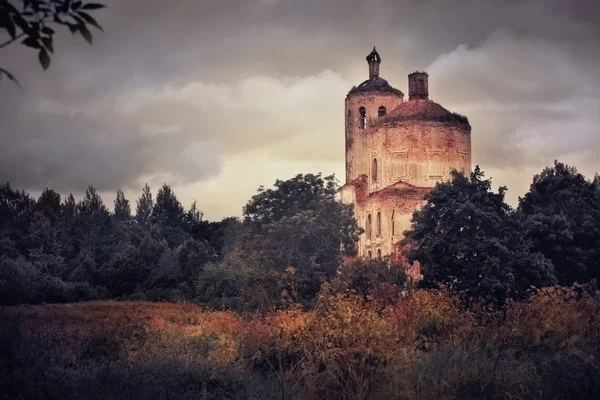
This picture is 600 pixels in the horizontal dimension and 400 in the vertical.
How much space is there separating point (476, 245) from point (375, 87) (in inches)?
1511

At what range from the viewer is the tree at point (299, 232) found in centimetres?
4075

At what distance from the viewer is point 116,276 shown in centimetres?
4644

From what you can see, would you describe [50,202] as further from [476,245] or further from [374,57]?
[476,245]

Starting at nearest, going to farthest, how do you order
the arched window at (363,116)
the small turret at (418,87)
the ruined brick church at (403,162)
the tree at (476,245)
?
the tree at (476,245)
the ruined brick church at (403,162)
the small turret at (418,87)
the arched window at (363,116)

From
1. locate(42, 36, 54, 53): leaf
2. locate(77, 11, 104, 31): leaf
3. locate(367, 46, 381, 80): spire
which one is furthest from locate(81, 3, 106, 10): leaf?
locate(367, 46, 381, 80): spire

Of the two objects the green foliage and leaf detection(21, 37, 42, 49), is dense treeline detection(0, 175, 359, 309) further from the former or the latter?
leaf detection(21, 37, 42, 49)

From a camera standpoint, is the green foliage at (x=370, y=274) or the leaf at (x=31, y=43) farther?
the green foliage at (x=370, y=274)

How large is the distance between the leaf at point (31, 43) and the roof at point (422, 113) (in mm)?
58834

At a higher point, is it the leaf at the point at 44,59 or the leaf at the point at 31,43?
the leaf at the point at 31,43

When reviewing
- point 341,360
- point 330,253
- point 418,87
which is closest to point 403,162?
point 418,87

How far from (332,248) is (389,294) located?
27.0 metres

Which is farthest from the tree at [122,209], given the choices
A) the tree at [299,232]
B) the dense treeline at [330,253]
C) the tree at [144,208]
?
the tree at [299,232]

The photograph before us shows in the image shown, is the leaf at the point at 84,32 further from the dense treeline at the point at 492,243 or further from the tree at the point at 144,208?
the tree at the point at 144,208

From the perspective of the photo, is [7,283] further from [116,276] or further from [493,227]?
[493,227]
